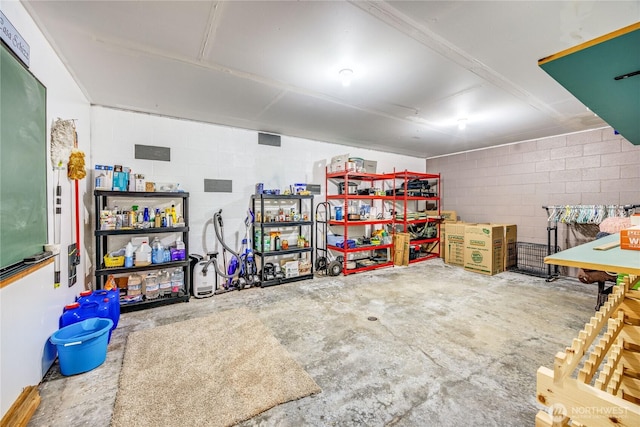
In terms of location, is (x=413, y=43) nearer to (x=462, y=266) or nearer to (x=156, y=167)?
(x=156, y=167)

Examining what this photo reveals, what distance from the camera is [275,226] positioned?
14.4ft

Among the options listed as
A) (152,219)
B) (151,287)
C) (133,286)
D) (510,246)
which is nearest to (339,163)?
(152,219)

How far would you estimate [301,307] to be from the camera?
10.7ft

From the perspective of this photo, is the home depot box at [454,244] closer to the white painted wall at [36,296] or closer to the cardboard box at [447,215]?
the cardboard box at [447,215]

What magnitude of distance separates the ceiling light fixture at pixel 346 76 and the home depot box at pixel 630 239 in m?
2.25

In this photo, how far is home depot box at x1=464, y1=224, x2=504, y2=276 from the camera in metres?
4.70

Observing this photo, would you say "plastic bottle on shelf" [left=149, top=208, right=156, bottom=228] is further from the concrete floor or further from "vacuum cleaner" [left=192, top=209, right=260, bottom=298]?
the concrete floor

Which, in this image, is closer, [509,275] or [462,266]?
[509,275]

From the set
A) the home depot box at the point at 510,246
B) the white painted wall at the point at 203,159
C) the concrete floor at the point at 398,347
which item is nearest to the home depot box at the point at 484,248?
the home depot box at the point at 510,246

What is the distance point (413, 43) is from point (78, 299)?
146 inches

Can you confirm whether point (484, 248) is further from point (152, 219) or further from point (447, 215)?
point (152, 219)

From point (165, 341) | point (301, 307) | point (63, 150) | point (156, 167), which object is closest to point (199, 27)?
point (63, 150)

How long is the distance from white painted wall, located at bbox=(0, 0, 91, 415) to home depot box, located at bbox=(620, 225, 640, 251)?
291 cm

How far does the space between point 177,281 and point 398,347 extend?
2877 mm
